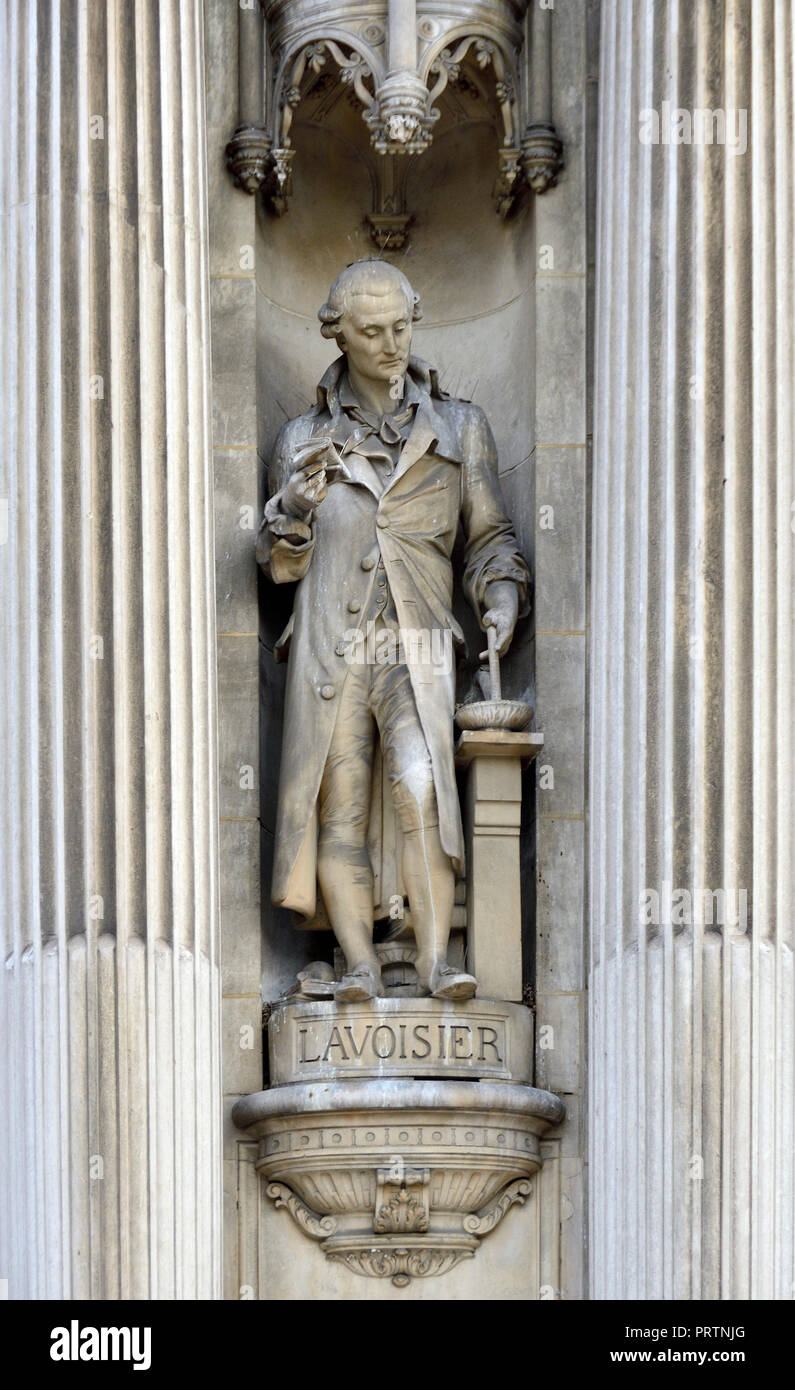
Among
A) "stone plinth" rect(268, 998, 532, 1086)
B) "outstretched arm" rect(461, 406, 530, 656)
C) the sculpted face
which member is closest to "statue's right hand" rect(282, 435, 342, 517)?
the sculpted face

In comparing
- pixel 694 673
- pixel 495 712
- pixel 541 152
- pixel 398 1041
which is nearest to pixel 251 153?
pixel 541 152

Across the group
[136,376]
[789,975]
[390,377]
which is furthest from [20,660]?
[789,975]

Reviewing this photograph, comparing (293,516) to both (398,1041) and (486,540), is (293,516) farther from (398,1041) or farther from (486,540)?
(398,1041)

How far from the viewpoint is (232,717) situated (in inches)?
534

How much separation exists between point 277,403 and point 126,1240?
12.0ft

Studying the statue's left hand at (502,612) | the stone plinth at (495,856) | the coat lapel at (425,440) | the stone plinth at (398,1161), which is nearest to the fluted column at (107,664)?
the stone plinth at (398,1161)

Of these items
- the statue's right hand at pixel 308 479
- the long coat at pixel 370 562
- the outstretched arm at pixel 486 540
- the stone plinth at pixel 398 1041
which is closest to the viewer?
the stone plinth at pixel 398 1041

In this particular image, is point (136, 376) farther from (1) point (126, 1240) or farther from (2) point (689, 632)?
(1) point (126, 1240)

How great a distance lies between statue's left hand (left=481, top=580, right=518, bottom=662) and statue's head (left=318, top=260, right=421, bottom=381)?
3.00 feet

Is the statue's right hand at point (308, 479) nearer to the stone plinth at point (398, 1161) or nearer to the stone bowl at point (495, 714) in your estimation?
the stone bowl at point (495, 714)

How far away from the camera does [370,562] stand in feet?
44.3

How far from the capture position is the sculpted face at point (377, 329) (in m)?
13.5

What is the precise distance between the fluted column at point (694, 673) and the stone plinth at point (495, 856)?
354 mm

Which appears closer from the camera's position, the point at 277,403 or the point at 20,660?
the point at 20,660
